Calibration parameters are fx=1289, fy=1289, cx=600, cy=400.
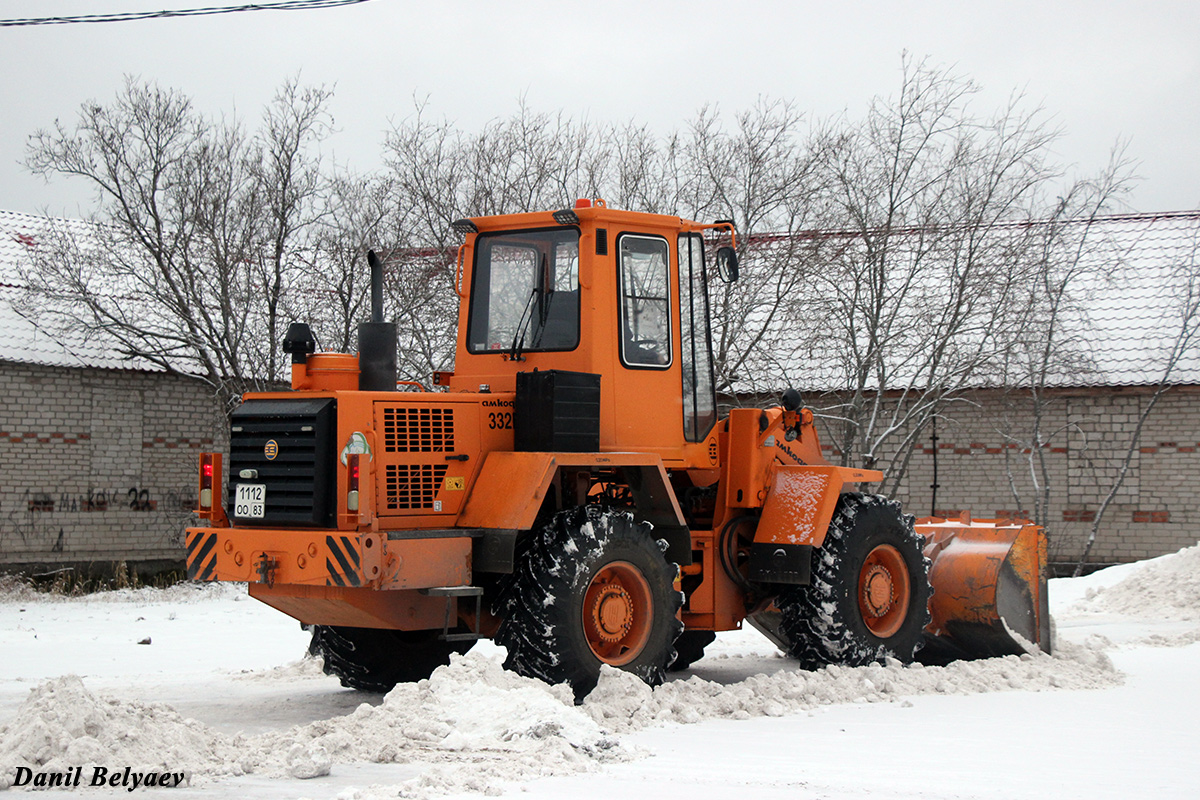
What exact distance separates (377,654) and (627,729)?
2.35m

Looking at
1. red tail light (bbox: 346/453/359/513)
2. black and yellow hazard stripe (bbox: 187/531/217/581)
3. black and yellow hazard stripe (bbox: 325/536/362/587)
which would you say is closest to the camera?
black and yellow hazard stripe (bbox: 325/536/362/587)

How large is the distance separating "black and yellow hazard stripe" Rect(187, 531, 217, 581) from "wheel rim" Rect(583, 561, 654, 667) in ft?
7.01

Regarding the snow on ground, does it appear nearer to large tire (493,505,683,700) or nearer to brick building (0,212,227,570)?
large tire (493,505,683,700)

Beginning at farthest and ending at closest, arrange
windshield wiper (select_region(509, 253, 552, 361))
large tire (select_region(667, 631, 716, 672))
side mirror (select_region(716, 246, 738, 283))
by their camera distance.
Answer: large tire (select_region(667, 631, 716, 672)) → side mirror (select_region(716, 246, 738, 283)) → windshield wiper (select_region(509, 253, 552, 361))

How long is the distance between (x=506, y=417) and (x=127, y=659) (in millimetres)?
4389

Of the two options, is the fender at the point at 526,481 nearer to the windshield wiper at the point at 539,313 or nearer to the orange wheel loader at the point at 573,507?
the orange wheel loader at the point at 573,507

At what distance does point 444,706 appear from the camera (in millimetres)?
6605

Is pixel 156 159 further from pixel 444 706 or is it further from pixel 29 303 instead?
pixel 444 706

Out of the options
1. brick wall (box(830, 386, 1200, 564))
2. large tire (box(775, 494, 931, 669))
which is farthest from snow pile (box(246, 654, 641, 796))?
brick wall (box(830, 386, 1200, 564))

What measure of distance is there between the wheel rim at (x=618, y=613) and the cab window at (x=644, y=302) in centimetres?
139

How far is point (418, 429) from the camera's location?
7.32 meters

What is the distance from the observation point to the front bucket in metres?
9.30

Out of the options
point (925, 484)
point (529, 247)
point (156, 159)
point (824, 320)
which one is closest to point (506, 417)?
point (529, 247)

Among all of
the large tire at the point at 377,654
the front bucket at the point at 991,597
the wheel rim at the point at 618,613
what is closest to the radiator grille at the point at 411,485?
the wheel rim at the point at 618,613
